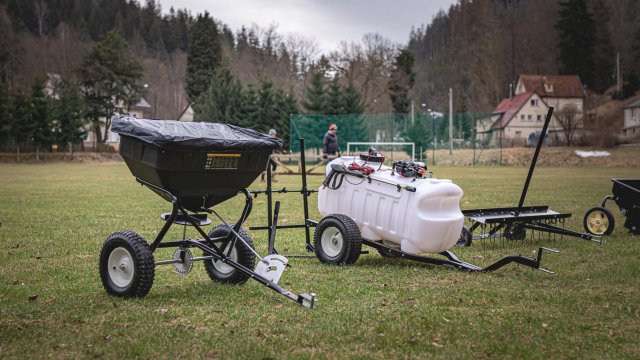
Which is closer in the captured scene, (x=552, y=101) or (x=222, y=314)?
(x=222, y=314)

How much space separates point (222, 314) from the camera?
6.03m

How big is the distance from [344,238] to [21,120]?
56.3m

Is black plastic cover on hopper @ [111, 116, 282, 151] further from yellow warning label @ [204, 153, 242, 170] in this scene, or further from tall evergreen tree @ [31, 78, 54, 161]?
tall evergreen tree @ [31, 78, 54, 161]

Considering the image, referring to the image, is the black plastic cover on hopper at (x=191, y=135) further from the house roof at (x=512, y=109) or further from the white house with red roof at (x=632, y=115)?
the house roof at (x=512, y=109)

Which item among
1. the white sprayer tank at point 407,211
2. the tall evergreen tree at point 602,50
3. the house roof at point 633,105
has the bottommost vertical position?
the white sprayer tank at point 407,211

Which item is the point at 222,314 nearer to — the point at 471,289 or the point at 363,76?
the point at 471,289

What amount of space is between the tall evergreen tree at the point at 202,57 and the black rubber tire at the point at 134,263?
85334 millimetres

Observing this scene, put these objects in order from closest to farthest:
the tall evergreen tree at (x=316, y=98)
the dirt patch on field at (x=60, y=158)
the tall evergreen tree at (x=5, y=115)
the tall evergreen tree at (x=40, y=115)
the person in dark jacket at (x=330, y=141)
Result: 1. the person in dark jacket at (x=330, y=141)
2. the dirt patch on field at (x=60, y=158)
3. the tall evergreen tree at (x=316, y=98)
4. the tall evergreen tree at (x=5, y=115)
5. the tall evergreen tree at (x=40, y=115)

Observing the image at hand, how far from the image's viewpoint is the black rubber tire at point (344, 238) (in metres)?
8.16

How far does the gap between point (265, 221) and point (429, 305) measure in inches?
305

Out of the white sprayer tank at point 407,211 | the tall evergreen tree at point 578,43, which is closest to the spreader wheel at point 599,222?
the white sprayer tank at point 407,211

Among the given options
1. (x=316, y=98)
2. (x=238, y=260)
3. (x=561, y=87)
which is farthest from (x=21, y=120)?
(x=561, y=87)

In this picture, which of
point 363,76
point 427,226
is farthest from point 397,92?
point 427,226

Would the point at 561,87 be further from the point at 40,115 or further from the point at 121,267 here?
the point at 121,267
